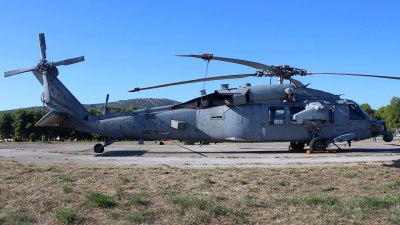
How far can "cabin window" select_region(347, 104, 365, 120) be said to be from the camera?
21.9 metres

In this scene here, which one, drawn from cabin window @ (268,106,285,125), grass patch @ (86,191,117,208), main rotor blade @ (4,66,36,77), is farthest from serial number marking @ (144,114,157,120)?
grass patch @ (86,191,117,208)

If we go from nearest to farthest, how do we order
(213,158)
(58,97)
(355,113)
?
(213,158) → (355,113) → (58,97)

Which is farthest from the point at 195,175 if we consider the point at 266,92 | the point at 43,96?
the point at 43,96

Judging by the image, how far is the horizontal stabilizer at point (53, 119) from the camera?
850 inches

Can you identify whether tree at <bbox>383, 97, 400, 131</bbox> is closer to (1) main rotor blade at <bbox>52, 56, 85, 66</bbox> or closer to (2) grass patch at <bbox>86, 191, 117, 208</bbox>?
(1) main rotor blade at <bbox>52, 56, 85, 66</bbox>

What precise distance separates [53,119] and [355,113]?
64.3ft

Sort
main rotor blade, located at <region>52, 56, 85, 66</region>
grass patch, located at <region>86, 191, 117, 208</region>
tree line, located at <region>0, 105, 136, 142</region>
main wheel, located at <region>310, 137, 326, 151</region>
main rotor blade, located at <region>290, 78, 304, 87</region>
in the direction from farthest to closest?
tree line, located at <region>0, 105, 136, 142</region>
main rotor blade, located at <region>52, 56, 85, 66</region>
main rotor blade, located at <region>290, 78, 304, 87</region>
main wheel, located at <region>310, 137, 326, 151</region>
grass patch, located at <region>86, 191, 117, 208</region>

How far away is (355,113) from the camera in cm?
2197

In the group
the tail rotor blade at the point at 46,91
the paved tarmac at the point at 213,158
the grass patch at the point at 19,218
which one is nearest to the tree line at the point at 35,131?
the tail rotor blade at the point at 46,91

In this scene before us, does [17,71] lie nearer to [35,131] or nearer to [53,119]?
[53,119]

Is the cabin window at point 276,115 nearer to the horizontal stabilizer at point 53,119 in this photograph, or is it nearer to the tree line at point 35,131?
the horizontal stabilizer at point 53,119

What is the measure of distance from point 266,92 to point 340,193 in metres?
Answer: 13.3

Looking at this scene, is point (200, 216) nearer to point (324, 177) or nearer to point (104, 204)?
point (104, 204)

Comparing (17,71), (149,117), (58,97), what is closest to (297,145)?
(149,117)
